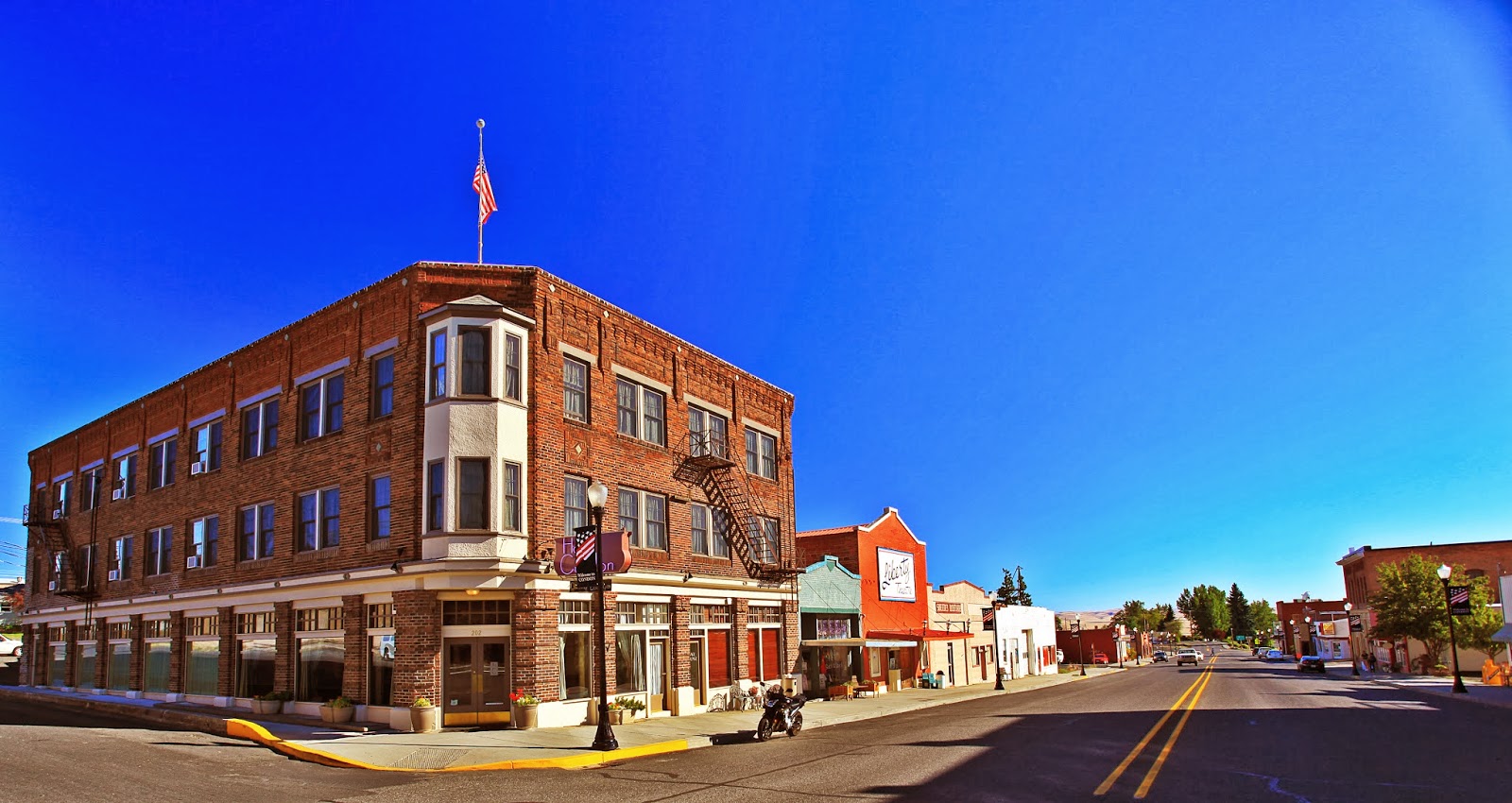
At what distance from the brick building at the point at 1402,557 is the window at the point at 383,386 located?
69723 mm

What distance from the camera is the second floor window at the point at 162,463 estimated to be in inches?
1305

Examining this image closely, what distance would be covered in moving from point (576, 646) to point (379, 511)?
230 inches

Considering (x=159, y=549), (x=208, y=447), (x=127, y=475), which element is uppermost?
(x=208, y=447)

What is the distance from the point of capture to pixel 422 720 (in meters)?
21.1

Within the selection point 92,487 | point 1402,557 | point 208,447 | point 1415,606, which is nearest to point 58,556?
point 92,487

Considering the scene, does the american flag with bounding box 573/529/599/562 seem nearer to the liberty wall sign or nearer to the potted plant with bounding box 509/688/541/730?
the potted plant with bounding box 509/688/541/730

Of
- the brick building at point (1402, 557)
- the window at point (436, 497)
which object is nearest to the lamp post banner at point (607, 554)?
the window at point (436, 497)

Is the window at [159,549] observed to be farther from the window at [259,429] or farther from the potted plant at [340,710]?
the potted plant at [340,710]

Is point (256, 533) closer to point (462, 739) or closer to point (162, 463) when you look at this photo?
point (162, 463)

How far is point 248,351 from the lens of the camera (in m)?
29.3

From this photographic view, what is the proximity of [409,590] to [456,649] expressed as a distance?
5.66ft

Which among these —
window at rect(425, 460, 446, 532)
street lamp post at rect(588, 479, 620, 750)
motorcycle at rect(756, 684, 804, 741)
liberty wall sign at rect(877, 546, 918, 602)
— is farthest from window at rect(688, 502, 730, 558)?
liberty wall sign at rect(877, 546, 918, 602)

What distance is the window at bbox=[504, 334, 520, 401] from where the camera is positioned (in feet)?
76.6

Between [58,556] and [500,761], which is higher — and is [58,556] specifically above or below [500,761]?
above
